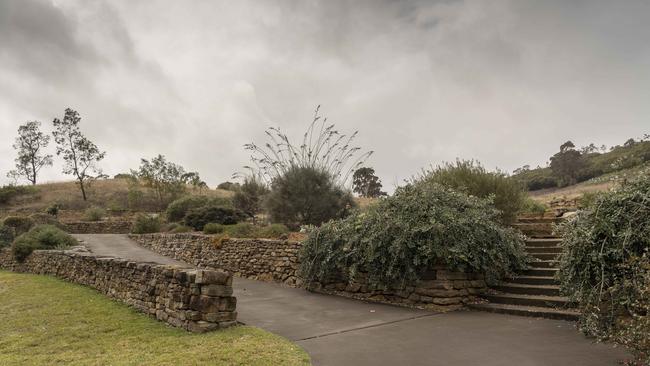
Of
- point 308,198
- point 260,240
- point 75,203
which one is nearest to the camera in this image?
point 260,240

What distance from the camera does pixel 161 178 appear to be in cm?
3688

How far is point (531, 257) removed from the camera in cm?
889

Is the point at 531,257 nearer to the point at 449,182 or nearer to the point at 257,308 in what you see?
the point at 449,182

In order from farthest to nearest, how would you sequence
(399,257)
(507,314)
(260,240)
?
(260,240) → (399,257) → (507,314)

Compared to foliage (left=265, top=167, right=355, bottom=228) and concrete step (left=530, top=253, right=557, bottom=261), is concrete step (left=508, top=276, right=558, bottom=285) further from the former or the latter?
foliage (left=265, top=167, right=355, bottom=228)

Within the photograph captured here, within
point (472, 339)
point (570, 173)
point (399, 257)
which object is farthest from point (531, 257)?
point (570, 173)

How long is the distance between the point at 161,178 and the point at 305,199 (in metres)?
25.4

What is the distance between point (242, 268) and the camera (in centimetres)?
1316

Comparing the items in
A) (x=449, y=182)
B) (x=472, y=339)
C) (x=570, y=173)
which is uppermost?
(x=570, y=173)

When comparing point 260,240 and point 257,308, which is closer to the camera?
point 257,308

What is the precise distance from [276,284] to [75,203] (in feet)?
110

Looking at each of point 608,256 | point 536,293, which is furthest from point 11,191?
point 608,256

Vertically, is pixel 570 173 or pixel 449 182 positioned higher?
pixel 570 173

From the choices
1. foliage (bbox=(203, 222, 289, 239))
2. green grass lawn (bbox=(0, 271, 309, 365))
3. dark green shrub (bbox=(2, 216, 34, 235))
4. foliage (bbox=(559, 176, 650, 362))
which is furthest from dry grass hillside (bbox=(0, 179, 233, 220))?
foliage (bbox=(559, 176, 650, 362))
